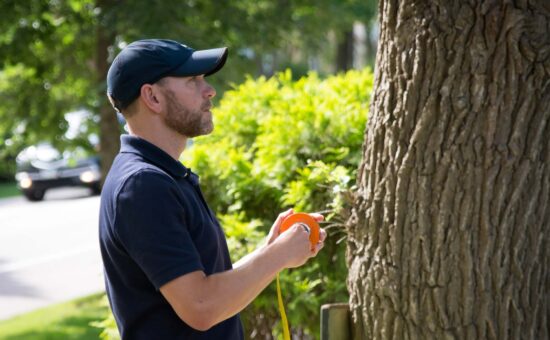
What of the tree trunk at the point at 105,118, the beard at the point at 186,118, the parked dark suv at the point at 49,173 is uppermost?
the beard at the point at 186,118

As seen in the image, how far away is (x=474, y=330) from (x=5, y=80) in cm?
824

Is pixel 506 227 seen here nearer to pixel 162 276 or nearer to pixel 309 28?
pixel 162 276

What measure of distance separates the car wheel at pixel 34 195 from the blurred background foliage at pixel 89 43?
32.0ft

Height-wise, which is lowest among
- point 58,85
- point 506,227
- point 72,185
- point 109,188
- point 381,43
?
point 72,185

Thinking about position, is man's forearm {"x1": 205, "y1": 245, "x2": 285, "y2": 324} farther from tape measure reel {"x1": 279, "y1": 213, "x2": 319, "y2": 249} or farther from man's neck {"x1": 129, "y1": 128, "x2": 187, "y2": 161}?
man's neck {"x1": 129, "y1": 128, "x2": 187, "y2": 161}

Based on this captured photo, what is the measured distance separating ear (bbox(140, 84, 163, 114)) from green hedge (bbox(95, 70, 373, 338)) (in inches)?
59.3

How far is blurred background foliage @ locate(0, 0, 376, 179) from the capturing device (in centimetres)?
862

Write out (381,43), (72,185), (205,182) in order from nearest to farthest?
(381,43)
(205,182)
(72,185)

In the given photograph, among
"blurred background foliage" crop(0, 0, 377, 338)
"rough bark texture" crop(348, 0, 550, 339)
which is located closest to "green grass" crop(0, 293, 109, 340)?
"blurred background foliage" crop(0, 0, 377, 338)

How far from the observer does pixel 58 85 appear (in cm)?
1051

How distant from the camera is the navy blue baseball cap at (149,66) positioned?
249cm

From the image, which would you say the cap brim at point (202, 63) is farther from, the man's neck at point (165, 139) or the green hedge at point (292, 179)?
the green hedge at point (292, 179)

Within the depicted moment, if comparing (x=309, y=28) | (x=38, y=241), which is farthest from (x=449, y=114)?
(x=38, y=241)

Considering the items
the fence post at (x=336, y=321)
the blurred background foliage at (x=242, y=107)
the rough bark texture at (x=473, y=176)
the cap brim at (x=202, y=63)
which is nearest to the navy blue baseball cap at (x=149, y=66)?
the cap brim at (x=202, y=63)
